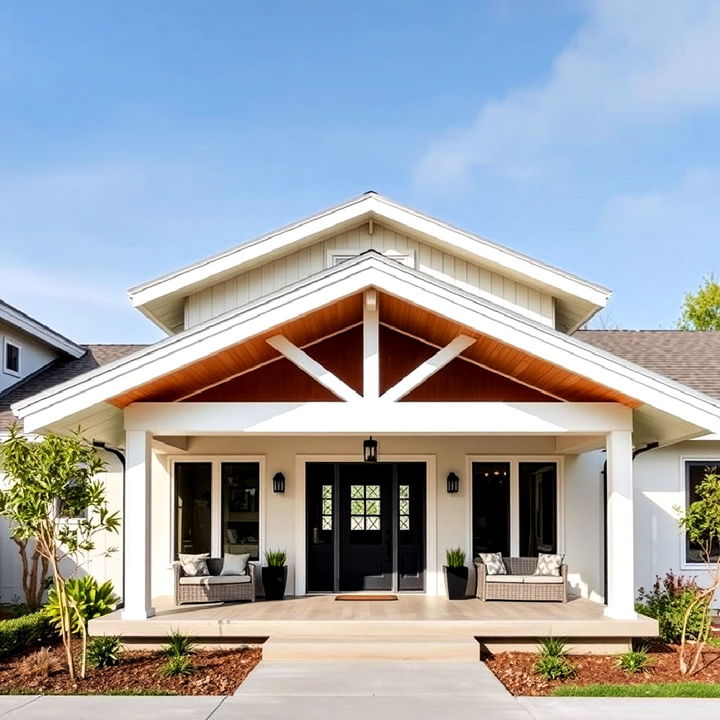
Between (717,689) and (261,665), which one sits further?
(261,665)

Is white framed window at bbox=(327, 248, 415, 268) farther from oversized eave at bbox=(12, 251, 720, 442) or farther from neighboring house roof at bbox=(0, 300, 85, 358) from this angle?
neighboring house roof at bbox=(0, 300, 85, 358)

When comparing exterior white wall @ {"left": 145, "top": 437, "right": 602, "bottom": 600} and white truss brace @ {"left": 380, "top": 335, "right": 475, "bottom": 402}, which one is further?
exterior white wall @ {"left": 145, "top": 437, "right": 602, "bottom": 600}

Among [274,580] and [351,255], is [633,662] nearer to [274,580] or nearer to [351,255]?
[274,580]

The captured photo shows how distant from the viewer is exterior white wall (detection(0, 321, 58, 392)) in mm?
15633

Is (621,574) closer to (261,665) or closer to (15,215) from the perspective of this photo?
(261,665)

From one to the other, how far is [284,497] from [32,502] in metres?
5.56

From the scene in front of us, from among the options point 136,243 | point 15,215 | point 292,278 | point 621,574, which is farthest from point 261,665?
point 136,243

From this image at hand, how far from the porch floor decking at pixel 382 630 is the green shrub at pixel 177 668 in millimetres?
787

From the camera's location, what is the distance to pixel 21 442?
8289 millimetres

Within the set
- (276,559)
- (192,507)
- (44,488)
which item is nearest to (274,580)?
(276,559)

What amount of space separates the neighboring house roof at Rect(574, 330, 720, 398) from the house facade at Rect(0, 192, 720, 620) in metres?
0.12

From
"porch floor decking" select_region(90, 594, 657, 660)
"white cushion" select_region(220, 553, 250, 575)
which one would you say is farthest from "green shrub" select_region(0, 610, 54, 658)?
"white cushion" select_region(220, 553, 250, 575)

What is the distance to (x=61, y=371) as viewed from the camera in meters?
17.1

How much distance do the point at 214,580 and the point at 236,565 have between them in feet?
2.28
